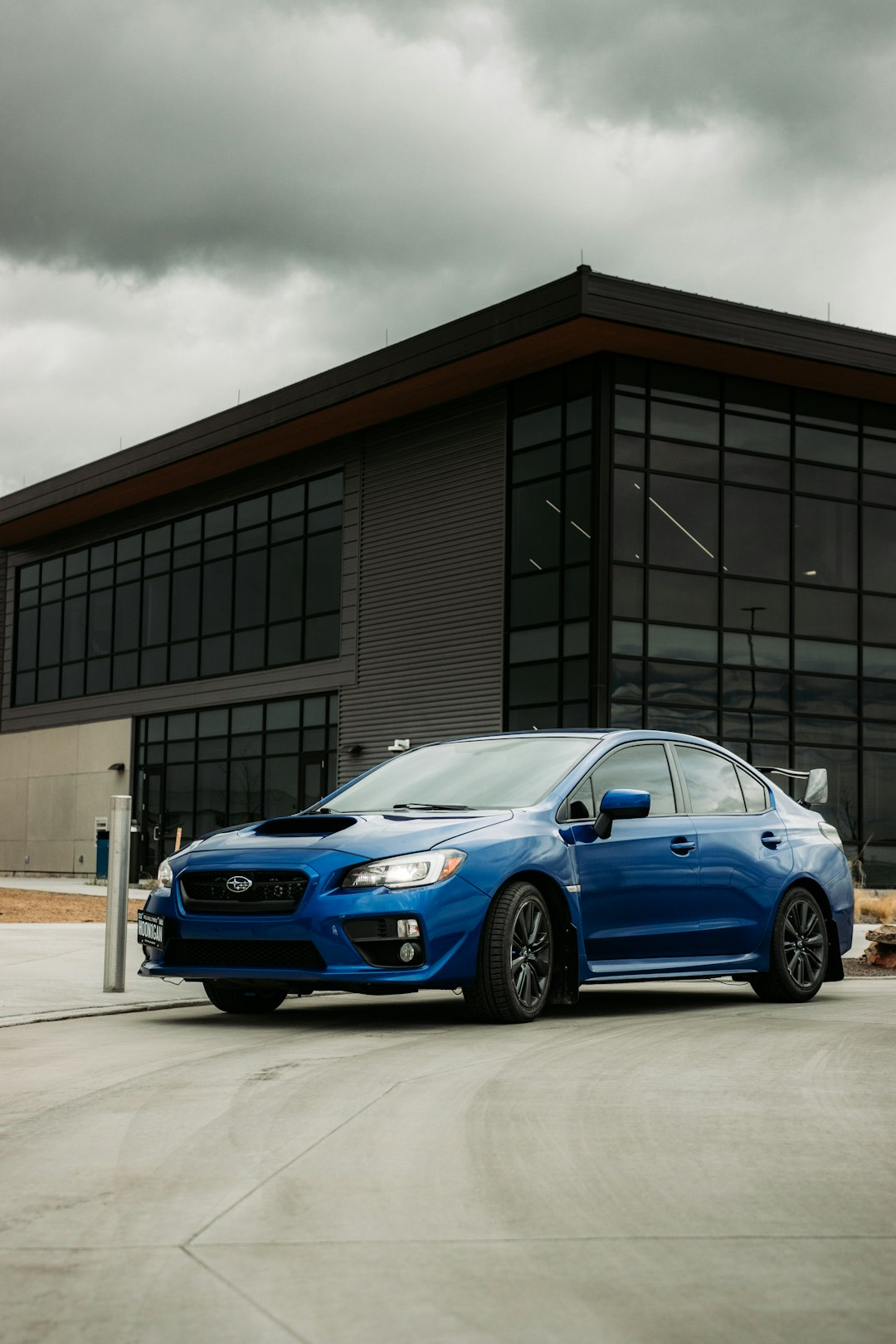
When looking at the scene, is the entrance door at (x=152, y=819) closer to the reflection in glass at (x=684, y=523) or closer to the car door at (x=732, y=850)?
the reflection in glass at (x=684, y=523)

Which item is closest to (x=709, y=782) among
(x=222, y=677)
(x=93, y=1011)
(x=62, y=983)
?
(x=93, y=1011)

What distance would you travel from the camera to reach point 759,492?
29.4 metres

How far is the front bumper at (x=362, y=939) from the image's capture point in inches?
350

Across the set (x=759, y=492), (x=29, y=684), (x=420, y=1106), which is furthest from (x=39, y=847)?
(x=420, y=1106)

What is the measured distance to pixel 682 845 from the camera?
1053 cm

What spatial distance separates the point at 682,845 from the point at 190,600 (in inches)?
1148

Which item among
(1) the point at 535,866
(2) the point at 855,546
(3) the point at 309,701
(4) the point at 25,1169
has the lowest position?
(4) the point at 25,1169

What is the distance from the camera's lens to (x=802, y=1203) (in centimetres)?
492

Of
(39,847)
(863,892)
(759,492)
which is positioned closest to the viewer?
(863,892)

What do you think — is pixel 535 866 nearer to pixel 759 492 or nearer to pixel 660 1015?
pixel 660 1015

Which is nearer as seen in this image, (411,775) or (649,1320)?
(649,1320)

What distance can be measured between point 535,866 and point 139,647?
32.1 m

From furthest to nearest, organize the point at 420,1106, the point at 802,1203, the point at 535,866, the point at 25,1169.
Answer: the point at 535,866
the point at 420,1106
the point at 25,1169
the point at 802,1203

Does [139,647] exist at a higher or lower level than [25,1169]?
higher
